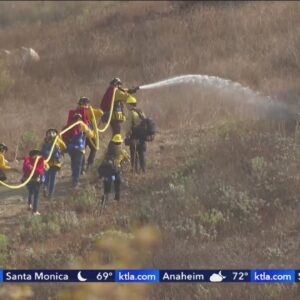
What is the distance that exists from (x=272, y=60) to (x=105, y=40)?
21.2 feet

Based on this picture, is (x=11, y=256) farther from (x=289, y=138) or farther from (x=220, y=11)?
(x=220, y=11)

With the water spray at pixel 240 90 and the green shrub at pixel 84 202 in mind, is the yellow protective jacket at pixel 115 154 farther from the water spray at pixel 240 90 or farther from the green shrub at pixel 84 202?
the water spray at pixel 240 90

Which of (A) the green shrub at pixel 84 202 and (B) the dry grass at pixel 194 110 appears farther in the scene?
(A) the green shrub at pixel 84 202

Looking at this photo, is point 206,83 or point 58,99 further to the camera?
point 58,99

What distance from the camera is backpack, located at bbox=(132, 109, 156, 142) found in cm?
1275

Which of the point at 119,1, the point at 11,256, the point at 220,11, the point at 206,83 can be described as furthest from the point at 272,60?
the point at 119,1

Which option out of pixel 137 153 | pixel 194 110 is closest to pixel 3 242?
pixel 137 153

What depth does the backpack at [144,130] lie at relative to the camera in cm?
1275

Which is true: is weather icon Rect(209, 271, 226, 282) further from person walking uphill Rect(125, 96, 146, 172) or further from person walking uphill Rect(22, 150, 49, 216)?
person walking uphill Rect(125, 96, 146, 172)

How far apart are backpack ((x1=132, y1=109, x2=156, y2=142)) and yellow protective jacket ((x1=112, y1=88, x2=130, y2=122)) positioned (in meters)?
0.68

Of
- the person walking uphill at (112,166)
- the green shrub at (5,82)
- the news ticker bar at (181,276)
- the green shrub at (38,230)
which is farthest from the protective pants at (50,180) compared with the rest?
the green shrub at (5,82)

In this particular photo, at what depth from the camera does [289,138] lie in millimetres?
12758

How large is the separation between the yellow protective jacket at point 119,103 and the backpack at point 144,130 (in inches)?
26.8

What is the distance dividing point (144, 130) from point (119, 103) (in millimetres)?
984
